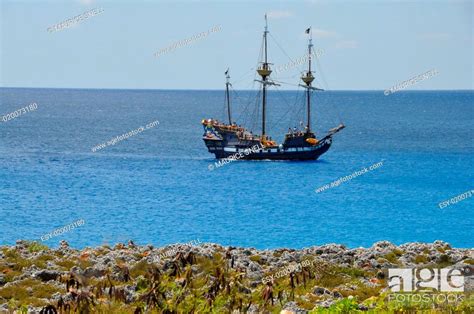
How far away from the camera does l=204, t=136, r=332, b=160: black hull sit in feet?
216

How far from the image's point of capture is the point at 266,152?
65.9 metres

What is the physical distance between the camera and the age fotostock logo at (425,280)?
11453 mm

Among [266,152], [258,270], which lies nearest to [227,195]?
[266,152]

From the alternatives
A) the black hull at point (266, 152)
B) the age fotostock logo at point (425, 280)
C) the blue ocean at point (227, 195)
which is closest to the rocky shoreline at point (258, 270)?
the age fotostock logo at point (425, 280)

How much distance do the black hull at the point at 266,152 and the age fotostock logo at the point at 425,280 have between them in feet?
170

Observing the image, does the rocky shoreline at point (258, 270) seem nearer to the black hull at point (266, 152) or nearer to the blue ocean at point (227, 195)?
the blue ocean at point (227, 195)

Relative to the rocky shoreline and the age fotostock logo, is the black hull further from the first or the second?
the age fotostock logo

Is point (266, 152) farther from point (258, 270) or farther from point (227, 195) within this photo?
point (258, 270)

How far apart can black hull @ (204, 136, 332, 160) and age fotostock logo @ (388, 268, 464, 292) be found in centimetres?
5173

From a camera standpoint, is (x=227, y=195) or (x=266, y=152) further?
(x=266, y=152)

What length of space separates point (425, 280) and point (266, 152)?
53.7 meters

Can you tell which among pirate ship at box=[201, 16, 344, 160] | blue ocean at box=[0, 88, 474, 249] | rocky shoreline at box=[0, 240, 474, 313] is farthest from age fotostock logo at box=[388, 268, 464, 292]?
pirate ship at box=[201, 16, 344, 160]

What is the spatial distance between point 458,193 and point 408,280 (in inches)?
1562

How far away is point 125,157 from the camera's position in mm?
69750
